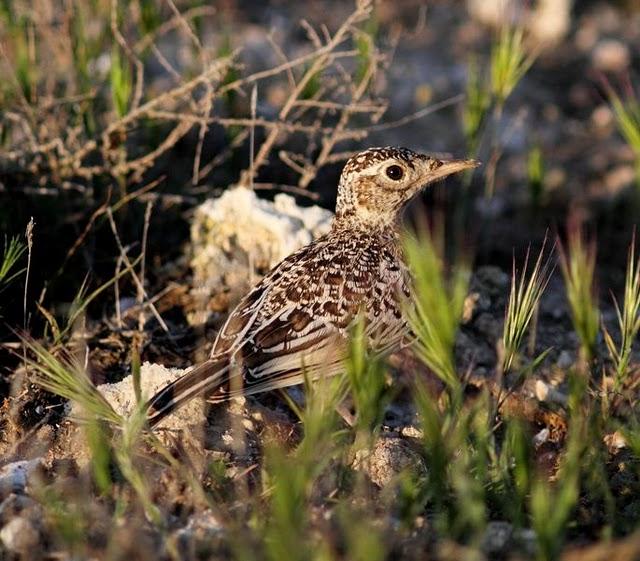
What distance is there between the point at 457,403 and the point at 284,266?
4.32 ft

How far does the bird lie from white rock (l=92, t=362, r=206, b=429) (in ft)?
0.43

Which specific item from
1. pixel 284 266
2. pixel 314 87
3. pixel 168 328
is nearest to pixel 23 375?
pixel 168 328

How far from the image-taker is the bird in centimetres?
429

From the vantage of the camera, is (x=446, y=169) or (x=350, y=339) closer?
(x=350, y=339)

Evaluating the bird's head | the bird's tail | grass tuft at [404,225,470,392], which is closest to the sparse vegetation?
grass tuft at [404,225,470,392]

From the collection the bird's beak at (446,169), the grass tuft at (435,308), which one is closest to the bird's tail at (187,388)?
the grass tuft at (435,308)

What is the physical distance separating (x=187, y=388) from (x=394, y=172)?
1619 mm

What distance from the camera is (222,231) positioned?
18.9ft

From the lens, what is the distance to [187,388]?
4.10 meters

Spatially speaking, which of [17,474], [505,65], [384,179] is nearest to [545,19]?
[505,65]

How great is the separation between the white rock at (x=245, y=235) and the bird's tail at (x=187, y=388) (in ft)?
4.16

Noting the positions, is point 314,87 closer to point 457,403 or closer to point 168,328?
point 168,328

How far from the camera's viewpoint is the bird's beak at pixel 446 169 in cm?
512

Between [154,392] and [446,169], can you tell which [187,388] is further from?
[446,169]
